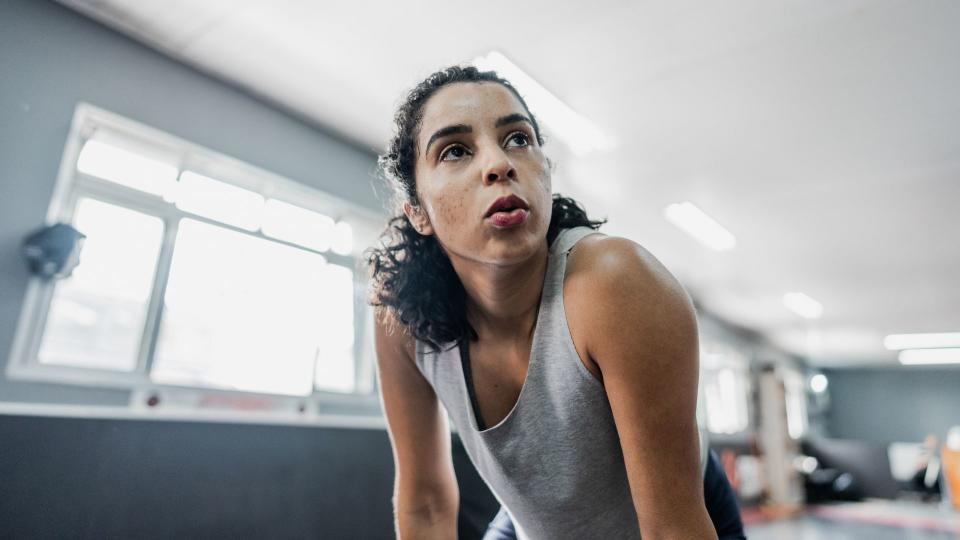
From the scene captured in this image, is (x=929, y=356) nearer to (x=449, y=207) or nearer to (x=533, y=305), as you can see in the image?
(x=533, y=305)

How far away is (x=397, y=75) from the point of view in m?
3.37

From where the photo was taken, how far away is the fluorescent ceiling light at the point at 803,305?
789 cm

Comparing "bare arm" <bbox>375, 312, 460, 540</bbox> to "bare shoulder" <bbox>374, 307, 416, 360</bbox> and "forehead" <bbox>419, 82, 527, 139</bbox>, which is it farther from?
"forehead" <bbox>419, 82, 527, 139</bbox>

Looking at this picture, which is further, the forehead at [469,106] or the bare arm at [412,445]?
the bare arm at [412,445]

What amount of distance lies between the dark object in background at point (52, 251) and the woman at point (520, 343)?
7.40 ft

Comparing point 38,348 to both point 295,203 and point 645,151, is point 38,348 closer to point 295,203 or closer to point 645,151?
point 295,203

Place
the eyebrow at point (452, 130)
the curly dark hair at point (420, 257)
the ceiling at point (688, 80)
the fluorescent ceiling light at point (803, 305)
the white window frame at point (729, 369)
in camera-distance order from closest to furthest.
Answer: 1. the eyebrow at point (452, 130)
2. the curly dark hair at point (420, 257)
3. the ceiling at point (688, 80)
4. the fluorescent ceiling light at point (803, 305)
5. the white window frame at point (729, 369)

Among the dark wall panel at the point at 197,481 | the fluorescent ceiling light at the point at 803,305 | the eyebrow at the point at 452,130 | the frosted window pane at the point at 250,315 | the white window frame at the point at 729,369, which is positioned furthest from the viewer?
the white window frame at the point at 729,369

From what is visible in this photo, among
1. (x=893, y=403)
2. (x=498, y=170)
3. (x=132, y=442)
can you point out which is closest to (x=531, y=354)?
(x=498, y=170)

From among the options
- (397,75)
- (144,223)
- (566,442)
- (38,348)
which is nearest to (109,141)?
(144,223)

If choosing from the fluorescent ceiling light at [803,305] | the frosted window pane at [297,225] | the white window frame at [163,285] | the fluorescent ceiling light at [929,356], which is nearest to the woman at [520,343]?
the white window frame at [163,285]

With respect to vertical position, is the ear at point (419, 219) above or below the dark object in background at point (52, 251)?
below

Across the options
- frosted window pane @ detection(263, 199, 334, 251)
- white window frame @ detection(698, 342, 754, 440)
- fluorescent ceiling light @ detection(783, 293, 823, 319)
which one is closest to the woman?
frosted window pane @ detection(263, 199, 334, 251)

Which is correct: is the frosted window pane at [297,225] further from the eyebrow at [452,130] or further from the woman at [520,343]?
the eyebrow at [452,130]
